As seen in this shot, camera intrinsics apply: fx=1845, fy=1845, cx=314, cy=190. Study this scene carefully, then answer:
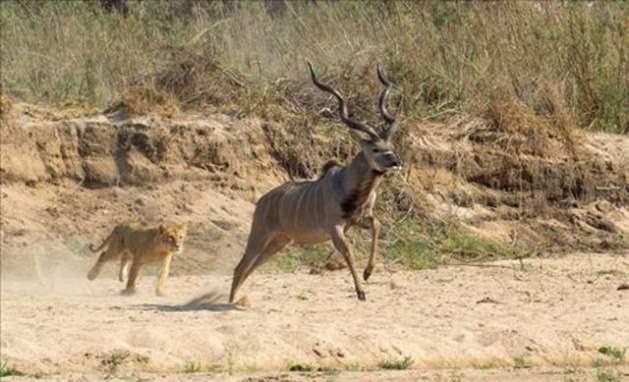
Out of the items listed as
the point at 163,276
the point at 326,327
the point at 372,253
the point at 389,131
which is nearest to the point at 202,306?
the point at 163,276

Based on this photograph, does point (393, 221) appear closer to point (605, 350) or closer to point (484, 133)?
point (484, 133)

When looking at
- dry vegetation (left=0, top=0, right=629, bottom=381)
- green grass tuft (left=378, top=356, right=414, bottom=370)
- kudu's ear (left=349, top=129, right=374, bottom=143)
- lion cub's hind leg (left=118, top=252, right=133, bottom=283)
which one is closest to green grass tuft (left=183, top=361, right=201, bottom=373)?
green grass tuft (left=378, top=356, right=414, bottom=370)

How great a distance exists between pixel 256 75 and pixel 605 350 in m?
7.20

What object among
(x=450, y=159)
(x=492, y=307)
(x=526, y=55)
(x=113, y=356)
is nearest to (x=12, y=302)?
(x=113, y=356)

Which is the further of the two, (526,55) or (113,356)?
(526,55)

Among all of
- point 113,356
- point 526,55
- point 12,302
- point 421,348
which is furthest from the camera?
point 526,55

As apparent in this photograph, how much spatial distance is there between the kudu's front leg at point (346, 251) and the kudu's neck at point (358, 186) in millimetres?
230

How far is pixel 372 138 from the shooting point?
14211 millimetres

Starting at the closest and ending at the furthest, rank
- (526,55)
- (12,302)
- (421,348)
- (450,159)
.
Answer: (421,348), (12,302), (450,159), (526,55)

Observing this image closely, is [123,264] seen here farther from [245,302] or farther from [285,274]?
[245,302]

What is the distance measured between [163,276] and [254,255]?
1.03 metres

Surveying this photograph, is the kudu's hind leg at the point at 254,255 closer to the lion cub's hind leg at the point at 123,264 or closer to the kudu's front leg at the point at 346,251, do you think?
the kudu's front leg at the point at 346,251

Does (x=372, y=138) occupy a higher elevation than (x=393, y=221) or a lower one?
higher

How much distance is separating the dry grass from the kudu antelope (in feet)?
12.7
